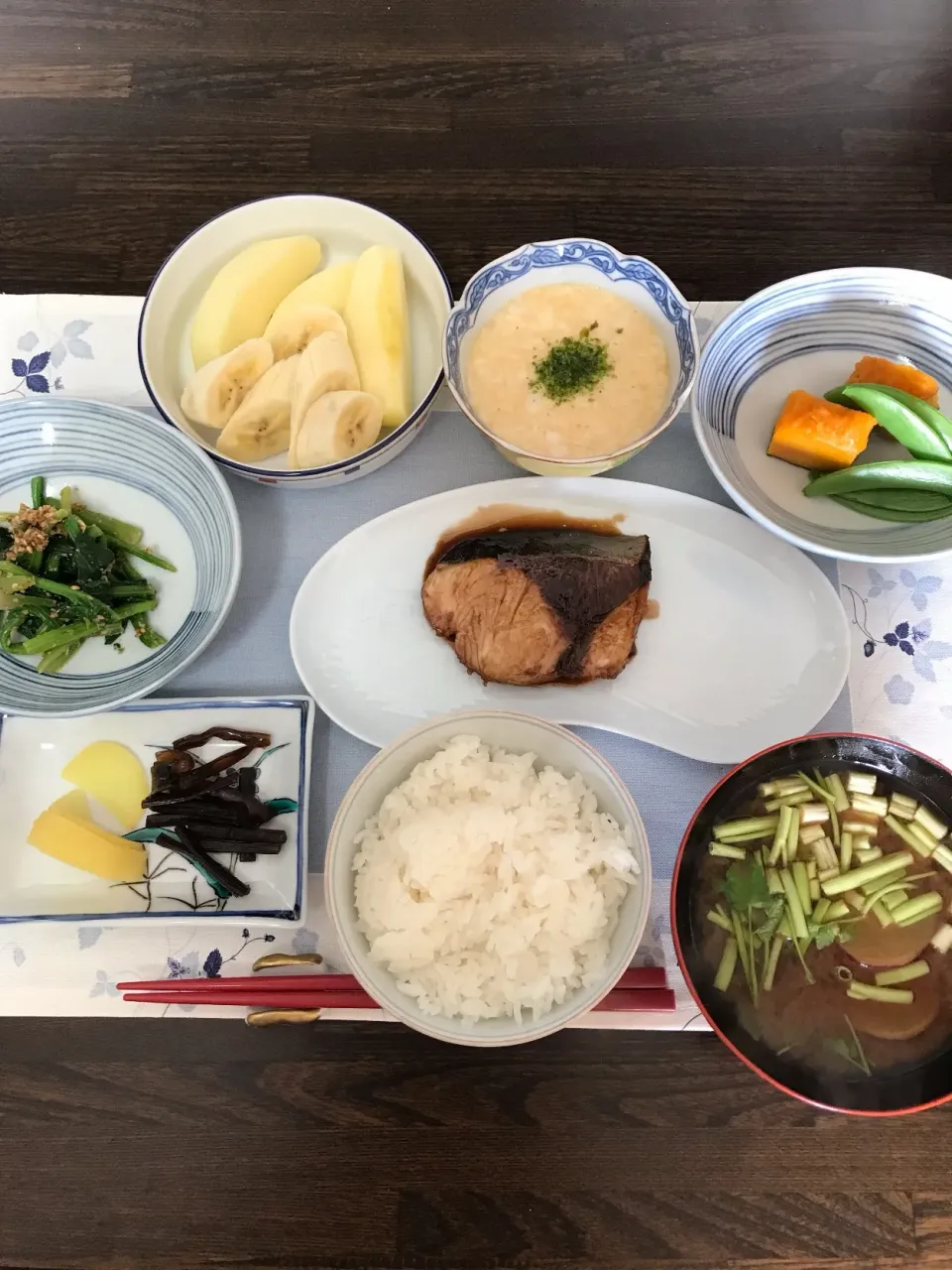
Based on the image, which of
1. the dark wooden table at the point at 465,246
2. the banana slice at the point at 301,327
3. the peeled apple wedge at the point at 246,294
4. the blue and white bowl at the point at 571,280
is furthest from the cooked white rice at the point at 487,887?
Result: the peeled apple wedge at the point at 246,294

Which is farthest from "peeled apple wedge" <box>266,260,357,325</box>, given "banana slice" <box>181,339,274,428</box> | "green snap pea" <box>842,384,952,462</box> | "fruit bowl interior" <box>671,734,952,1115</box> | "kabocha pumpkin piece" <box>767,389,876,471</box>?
"fruit bowl interior" <box>671,734,952,1115</box>

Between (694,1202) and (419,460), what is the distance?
1999mm

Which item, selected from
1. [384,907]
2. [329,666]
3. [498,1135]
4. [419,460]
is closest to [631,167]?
[419,460]

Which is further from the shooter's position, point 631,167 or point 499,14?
point 499,14

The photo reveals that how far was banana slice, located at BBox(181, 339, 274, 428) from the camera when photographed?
209 centimetres

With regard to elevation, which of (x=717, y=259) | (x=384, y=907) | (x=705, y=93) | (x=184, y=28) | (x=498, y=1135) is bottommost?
(x=498, y=1135)

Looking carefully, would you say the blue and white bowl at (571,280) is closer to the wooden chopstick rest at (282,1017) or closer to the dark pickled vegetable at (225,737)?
the dark pickled vegetable at (225,737)

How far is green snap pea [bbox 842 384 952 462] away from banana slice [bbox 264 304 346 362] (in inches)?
54.4

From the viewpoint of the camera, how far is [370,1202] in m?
1.92

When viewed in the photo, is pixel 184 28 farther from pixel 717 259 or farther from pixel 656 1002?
A: pixel 656 1002

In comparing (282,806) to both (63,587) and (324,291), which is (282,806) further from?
(324,291)

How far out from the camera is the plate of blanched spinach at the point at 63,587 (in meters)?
2.00

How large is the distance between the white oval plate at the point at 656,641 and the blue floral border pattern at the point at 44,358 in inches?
40.2

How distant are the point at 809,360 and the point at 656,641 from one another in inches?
36.2
